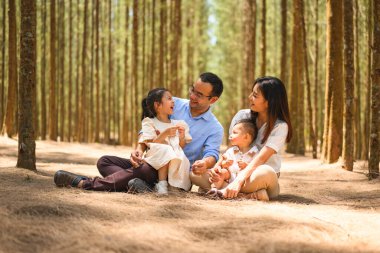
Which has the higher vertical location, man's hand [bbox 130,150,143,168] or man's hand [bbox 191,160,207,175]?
man's hand [bbox 130,150,143,168]

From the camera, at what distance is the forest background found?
8281mm

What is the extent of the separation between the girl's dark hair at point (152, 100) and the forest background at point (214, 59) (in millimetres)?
2021

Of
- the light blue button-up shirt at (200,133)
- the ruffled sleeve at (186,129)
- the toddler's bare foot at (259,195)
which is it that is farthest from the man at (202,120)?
the toddler's bare foot at (259,195)

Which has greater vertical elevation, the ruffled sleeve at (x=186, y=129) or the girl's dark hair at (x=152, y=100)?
the girl's dark hair at (x=152, y=100)

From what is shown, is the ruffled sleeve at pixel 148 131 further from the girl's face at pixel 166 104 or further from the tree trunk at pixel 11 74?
the tree trunk at pixel 11 74

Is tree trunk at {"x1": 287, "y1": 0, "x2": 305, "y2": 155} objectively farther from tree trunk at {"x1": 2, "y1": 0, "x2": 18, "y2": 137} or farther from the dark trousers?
the dark trousers

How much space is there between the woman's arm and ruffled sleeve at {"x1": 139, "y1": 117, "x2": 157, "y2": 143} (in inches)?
36.6

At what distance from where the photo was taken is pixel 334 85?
956cm

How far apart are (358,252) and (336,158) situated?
6705 millimetres

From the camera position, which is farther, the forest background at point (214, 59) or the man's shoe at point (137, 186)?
the forest background at point (214, 59)

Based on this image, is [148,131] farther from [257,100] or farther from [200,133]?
A: [257,100]

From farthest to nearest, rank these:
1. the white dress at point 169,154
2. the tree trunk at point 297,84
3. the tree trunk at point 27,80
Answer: the tree trunk at point 297,84 < the tree trunk at point 27,80 < the white dress at point 169,154

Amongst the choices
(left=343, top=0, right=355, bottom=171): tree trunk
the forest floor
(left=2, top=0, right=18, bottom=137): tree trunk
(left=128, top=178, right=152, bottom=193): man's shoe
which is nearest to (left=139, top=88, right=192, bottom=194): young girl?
(left=128, top=178, right=152, bottom=193): man's shoe

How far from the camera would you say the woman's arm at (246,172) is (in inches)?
193
